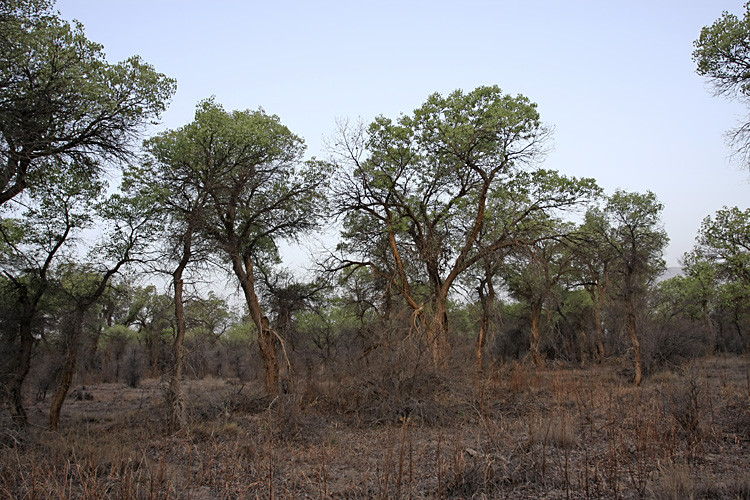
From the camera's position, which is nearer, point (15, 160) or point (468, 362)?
point (15, 160)

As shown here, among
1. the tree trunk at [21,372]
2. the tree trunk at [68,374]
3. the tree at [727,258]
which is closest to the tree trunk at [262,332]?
the tree trunk at [68,374]

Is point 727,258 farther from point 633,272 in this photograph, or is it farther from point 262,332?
point 262,332

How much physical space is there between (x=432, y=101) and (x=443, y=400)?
9369 mm

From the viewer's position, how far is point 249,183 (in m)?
14.2

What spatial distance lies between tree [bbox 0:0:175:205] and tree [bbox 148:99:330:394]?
2.40 metres

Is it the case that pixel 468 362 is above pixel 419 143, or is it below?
below

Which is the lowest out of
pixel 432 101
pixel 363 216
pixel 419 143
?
pixel 363 216

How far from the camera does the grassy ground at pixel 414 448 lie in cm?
530

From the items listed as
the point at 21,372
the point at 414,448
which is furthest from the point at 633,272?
the point at 21,372

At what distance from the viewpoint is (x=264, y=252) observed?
1808 cm

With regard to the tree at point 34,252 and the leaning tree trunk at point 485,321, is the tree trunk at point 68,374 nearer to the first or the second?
the tree at point 34,252

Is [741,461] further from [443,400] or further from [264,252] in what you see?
[264,252]

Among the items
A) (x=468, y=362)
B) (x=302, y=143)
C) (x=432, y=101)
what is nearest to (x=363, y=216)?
(x=302, y=143)

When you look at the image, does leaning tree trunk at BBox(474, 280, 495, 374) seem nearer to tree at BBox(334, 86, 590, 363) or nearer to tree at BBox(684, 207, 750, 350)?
tree at BBox(334, 86, 590, 363)
